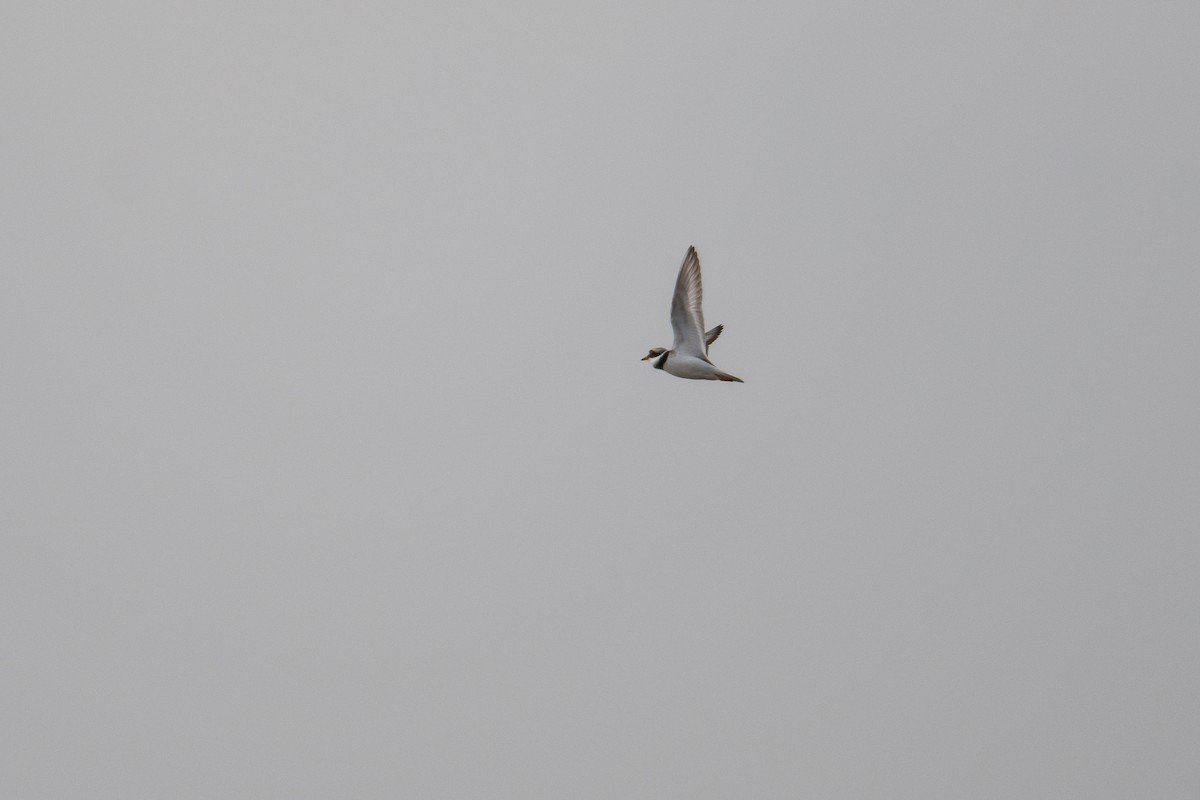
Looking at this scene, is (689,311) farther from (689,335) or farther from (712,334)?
(712,334)

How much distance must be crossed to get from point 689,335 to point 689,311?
656 mm

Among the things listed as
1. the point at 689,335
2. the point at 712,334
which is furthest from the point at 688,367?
the point at 712,334

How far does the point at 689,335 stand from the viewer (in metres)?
29.8

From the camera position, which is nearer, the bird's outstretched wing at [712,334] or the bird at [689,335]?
the bird at [689,335]

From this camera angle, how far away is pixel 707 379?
98.5 ft

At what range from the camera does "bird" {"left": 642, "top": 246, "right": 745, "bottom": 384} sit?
96.1 ft

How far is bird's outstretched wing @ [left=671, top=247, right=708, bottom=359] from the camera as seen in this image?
29.3 metres

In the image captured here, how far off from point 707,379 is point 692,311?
178 centimetres

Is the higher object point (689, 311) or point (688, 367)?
point (689, 311)

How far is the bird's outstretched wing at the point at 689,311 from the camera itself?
96.0ft

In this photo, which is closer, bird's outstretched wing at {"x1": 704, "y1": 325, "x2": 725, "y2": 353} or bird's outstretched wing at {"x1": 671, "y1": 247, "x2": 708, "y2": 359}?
bird's outstretched wing at {"x1": 671, "y1": 247, "x2": 708, "y2": 359}

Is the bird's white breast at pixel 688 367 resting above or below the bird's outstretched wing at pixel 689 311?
below

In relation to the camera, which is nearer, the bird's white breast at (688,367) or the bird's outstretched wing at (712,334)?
the bird's white breast at (688,367)

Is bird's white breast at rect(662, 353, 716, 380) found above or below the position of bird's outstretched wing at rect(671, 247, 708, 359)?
below
